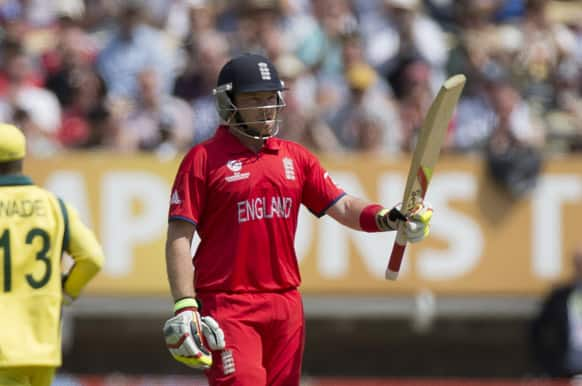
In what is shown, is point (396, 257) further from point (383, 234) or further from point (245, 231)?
point (383, 234)

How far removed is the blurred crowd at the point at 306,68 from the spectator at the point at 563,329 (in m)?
1.24

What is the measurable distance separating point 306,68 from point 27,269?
590cm

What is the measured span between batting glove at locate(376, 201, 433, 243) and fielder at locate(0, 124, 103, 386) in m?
1.65

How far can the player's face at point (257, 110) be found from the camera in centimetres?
638

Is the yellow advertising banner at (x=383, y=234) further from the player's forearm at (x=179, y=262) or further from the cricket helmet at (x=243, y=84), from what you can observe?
the player's forearm at (x=179, y=262)

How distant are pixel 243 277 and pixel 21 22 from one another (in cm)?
788

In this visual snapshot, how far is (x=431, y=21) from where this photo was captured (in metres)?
13.3

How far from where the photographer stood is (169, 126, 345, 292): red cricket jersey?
6281 millimetres

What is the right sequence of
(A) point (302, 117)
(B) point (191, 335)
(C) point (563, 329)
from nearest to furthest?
(B) point (191, 335), (C) point (563, 329), (A) point (302, 117)

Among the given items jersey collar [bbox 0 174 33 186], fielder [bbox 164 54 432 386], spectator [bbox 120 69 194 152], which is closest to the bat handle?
fielder [bbox 164 54 432 386]

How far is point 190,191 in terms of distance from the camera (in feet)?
20.5

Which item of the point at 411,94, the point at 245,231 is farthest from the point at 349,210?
the point at 411,94

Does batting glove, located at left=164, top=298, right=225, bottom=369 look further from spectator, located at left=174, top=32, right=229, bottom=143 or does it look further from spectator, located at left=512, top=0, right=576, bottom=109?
spectator, located at left=512, top=0, right=576, bottom=109

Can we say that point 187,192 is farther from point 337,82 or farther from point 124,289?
point 337,82
